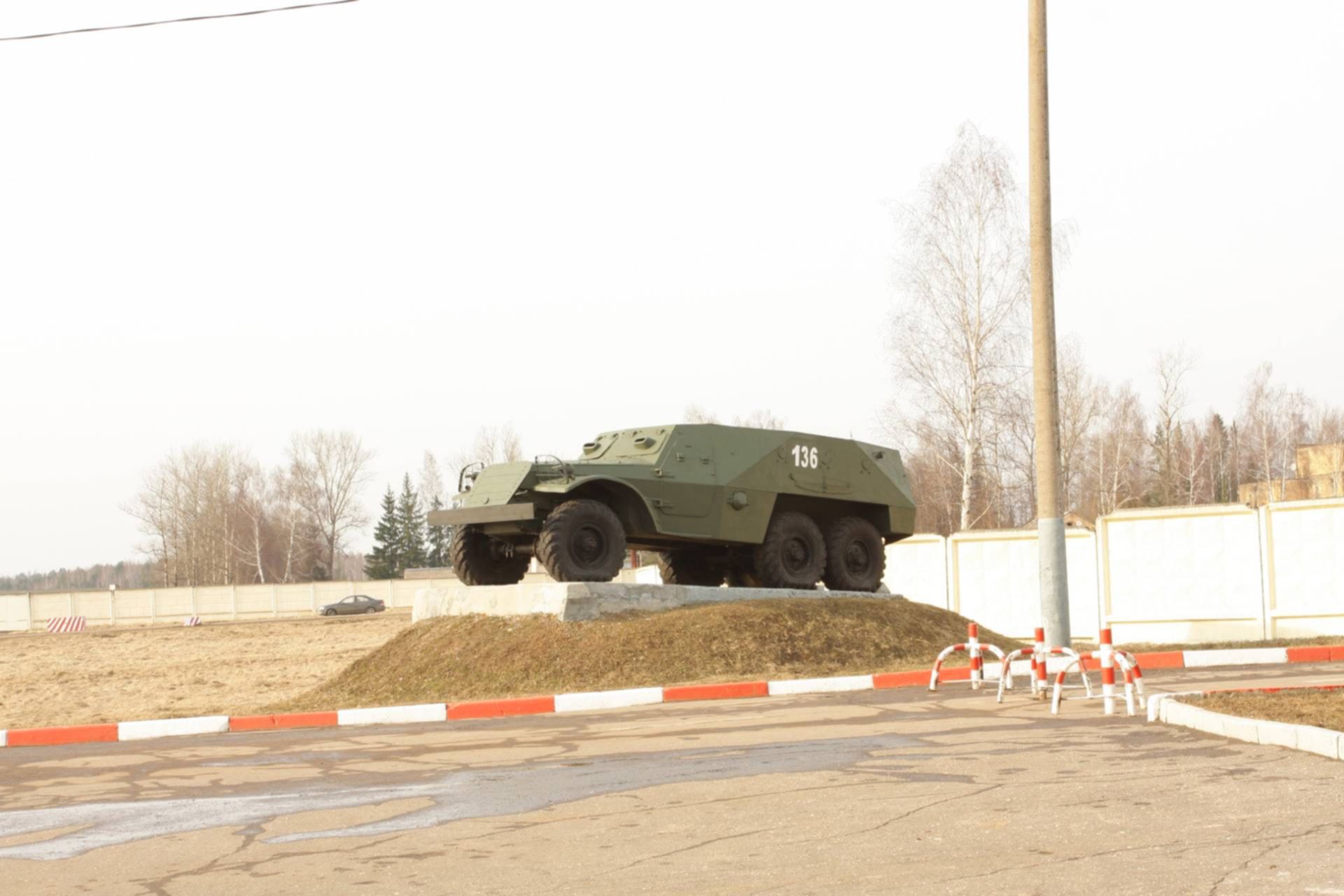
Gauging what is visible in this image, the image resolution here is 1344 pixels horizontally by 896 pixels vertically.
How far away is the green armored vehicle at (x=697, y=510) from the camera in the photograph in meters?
17.4

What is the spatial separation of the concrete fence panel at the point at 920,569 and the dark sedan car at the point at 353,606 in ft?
124

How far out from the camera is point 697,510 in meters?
18.5

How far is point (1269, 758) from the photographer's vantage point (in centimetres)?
838

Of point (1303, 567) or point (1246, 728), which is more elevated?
point (1303, 567)

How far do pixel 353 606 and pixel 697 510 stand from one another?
44.3m

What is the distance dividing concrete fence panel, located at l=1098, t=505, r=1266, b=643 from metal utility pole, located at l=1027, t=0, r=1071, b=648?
794cm

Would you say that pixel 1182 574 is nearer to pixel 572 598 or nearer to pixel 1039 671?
pixel 572 598

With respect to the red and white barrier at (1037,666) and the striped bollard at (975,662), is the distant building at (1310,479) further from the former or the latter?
the red and white barrier at (1037,666)

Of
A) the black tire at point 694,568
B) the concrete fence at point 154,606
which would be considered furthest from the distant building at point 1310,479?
the black tire at point 694,568

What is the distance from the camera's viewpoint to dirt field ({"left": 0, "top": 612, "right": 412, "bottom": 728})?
63.8 ft

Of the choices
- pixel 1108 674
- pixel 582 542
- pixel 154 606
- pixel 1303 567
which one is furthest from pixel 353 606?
pixel 1108 674

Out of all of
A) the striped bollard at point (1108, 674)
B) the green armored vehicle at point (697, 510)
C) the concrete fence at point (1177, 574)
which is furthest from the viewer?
the concrete fence at point (1177, 574)

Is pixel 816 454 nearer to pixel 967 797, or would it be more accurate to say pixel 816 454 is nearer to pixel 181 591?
pixel 967 797

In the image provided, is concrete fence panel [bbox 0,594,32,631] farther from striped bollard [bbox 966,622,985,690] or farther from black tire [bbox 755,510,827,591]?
striped bollard [bbox 966,622,985,690]
